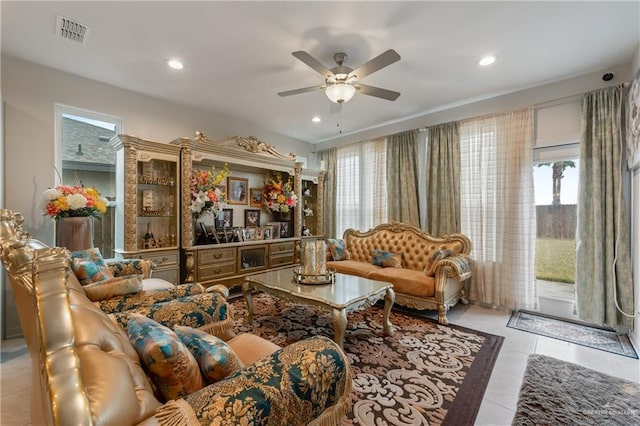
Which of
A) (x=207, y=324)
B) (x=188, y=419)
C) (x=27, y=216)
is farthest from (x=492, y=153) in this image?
(x=27, y=216)

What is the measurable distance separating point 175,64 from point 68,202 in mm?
1707

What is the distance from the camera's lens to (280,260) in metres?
4.72

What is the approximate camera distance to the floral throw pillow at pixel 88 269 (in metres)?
2.05

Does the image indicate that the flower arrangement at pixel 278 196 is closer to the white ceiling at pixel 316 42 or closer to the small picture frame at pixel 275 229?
the small picture frame at pixel 275 229

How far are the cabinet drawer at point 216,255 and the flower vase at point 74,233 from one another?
4.18ft

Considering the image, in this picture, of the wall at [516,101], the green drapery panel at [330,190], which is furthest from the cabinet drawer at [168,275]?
the wall at [516,101]

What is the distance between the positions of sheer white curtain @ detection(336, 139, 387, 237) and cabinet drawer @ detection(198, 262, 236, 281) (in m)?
2.27

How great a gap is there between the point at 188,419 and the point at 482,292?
3.97m

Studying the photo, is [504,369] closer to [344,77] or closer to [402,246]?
[402,246]

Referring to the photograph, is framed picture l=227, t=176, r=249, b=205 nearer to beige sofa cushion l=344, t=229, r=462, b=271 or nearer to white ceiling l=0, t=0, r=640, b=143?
white ceiling l=0, t=0, r=640, b=143

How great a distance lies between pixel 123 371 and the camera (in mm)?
719

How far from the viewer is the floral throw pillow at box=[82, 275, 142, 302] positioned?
1855 millimetres

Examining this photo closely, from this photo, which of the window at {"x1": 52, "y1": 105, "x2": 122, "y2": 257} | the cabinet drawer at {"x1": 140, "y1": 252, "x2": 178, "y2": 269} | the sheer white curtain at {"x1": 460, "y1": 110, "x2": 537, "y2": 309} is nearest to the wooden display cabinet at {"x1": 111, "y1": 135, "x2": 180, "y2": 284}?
the cabinet drawer at {"x1": 140, "y1": 252, "x2": 178, "y2": 269}

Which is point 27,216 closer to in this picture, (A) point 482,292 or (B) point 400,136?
(B) point 400,136
